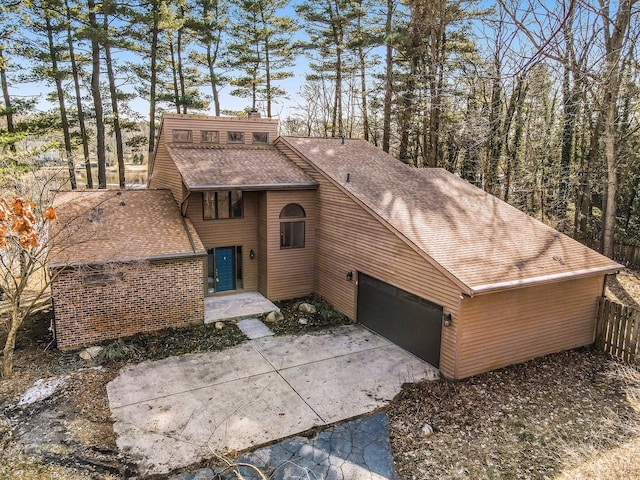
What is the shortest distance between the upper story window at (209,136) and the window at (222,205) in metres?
2.67

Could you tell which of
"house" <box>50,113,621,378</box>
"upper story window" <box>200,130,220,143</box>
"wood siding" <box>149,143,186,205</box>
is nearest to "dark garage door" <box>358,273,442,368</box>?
"house" <box>50,113,621,378</box>

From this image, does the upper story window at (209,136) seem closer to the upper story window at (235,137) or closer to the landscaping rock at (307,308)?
the upper story window at (235,137)

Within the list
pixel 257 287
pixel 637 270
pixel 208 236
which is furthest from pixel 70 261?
pixel 637 270

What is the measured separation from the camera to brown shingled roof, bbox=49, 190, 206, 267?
35.0 feet

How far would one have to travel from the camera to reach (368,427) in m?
7.76

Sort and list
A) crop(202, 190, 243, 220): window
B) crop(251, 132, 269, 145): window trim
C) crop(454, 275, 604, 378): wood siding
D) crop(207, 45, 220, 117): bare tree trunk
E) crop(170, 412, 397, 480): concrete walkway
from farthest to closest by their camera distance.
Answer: crop(207, 45, 220, 117): bare tree trunk < crop(251, 132, 269, 145): window trim < crop(202, 190, 243, 220): window < crop(454, 275, 604, 378): wood siding < crop(170, 412, 397, 480): concrete walkway

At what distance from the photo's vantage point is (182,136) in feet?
49.7

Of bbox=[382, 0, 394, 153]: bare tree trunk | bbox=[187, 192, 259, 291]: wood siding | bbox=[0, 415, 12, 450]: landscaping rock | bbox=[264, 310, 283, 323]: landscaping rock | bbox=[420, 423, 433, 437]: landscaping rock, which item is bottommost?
bbox=[264, 310, 283, 323]: landscaping rock

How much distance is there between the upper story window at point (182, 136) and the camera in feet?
49.3

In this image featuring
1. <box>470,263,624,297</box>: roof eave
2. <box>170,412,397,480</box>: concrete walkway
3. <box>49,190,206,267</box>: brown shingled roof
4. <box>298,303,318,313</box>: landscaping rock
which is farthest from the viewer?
<box>298,303,318,313</box>: landscaping rock

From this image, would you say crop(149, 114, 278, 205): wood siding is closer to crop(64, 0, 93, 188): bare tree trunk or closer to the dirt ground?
the dirt ground

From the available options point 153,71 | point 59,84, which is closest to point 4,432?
point 59,84

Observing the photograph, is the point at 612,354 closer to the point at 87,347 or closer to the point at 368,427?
the point at 368,427

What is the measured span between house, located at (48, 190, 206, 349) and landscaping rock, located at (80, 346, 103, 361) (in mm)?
467
